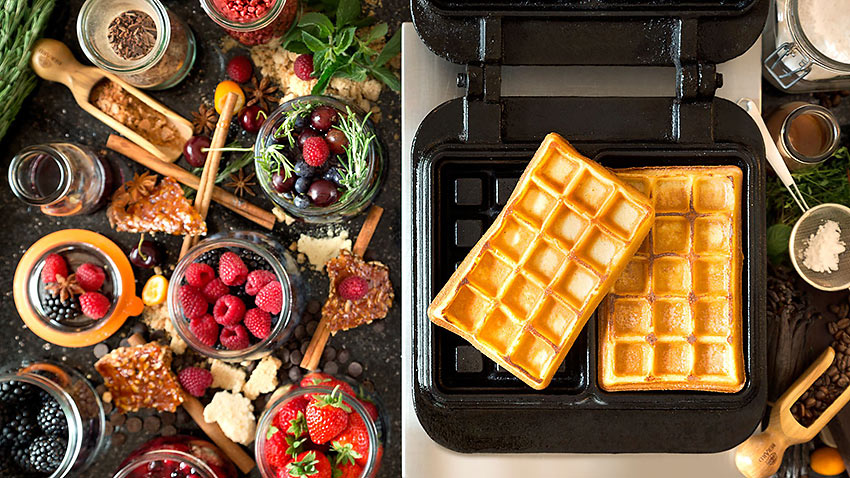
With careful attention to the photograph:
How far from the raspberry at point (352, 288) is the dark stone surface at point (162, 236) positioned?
0.34 feet

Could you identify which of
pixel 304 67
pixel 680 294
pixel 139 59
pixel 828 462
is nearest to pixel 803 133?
pixel 680 294

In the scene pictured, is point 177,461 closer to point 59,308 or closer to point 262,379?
point 262,379

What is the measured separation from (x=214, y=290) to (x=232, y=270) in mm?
78

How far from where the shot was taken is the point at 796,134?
5.70 feet

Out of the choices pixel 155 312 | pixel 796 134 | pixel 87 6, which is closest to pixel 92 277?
pixel 155 312

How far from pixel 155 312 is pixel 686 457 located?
56.6 inches

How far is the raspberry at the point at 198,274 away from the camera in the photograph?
1803 mm

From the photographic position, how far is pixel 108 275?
6.34 feet

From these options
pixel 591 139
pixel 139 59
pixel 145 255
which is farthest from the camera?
pixel 145 255

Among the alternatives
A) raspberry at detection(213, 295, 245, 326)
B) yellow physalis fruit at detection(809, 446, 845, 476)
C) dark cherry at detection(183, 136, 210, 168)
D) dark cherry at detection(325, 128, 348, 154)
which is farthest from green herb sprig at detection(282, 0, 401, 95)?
yellow physalis fruit at detection(809, 446, 845, 476)

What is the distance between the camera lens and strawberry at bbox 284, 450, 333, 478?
65.2 inches

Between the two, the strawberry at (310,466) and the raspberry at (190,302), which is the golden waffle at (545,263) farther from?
the raspberry at (190,302)

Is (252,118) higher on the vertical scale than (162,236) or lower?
higher

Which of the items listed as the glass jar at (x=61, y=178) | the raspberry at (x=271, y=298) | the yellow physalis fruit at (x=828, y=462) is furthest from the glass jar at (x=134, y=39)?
the yellow physalis fruit at (x=828, y=462)
